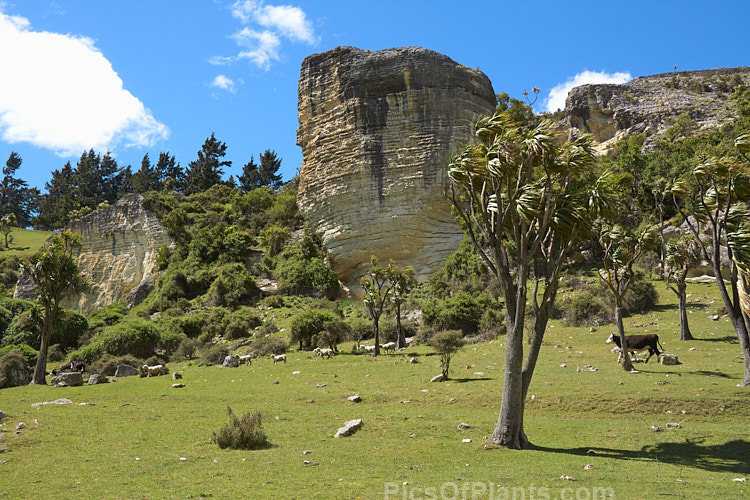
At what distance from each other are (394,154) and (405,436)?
38005mm

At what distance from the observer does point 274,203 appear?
2509 inches

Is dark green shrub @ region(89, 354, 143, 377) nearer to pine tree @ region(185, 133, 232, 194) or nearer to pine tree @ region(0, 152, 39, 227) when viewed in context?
pine tree @ region(185, 133, 232, 194)

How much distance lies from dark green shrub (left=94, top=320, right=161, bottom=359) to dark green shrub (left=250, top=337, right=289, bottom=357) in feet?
23.7

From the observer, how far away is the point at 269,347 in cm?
3216

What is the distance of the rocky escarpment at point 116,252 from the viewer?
60531 mm

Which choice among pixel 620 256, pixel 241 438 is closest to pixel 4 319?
pixel 241 438

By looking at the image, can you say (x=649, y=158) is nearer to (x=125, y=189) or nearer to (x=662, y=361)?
(x=662, y=361)

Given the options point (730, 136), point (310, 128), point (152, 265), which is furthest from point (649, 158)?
point (152, 265)

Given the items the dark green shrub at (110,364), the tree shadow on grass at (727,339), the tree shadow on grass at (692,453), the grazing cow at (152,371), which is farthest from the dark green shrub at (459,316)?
the tree shadow on grass at (692,453)

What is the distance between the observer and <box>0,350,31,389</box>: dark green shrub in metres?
23.5

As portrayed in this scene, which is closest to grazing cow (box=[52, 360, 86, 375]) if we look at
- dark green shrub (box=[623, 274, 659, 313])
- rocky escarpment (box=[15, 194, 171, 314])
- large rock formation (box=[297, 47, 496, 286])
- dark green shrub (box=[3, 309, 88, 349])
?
dark green shrub (box=[3, 309, 88, 349])

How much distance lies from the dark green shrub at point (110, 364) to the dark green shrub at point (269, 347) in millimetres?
6642

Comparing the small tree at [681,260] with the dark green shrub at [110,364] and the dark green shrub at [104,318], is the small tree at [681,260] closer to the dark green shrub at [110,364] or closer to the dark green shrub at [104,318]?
the dark green shrub at [110,364]

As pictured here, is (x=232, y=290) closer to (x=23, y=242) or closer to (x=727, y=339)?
(x=727, y=339)
